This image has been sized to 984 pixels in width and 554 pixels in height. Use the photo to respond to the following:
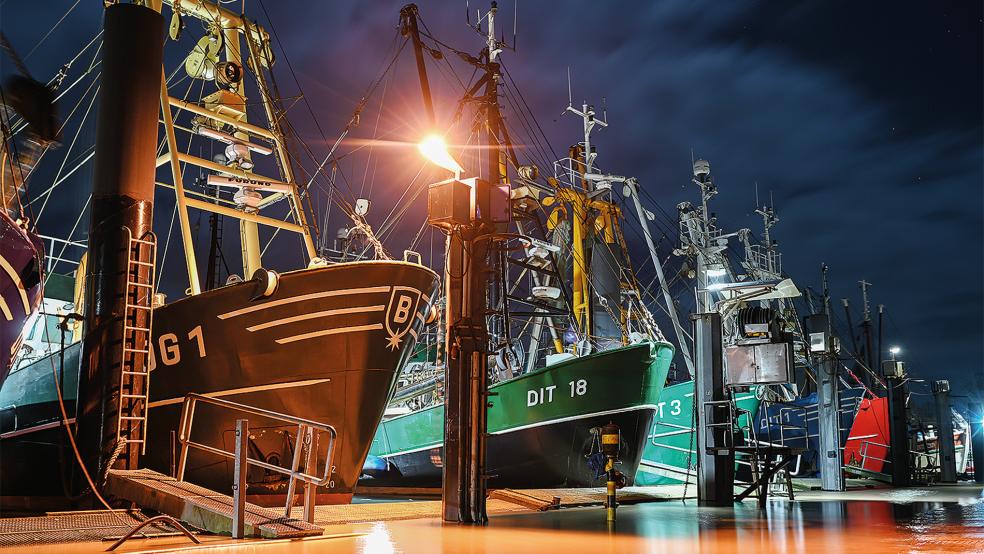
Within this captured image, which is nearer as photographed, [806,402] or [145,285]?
[145,285]

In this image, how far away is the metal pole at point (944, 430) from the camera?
989 inches

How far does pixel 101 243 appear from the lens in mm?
9469

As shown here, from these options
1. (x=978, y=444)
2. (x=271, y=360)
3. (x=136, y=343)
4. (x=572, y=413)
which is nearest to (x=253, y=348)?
(x=271, y=360)

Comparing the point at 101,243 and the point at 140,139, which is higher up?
the point at 140,139

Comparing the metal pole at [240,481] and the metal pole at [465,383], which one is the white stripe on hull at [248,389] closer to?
the metal pole at [465,383]

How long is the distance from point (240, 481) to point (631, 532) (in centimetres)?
358

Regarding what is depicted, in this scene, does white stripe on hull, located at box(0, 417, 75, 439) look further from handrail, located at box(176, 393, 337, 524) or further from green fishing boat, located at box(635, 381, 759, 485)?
green fishing boat, located at box(635, 381, 759, 485)

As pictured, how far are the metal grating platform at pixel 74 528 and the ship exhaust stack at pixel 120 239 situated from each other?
746 mm

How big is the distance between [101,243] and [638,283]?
16.0 meters

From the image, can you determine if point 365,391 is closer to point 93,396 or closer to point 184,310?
point 184,310

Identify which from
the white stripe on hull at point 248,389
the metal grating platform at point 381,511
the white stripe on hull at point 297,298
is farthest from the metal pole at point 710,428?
the white stripe on hull at point 248,389

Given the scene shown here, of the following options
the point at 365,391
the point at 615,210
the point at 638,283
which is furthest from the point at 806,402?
the point at 365,391

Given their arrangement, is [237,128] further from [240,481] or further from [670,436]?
[670,436]

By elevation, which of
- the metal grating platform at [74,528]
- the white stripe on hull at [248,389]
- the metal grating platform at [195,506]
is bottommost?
the metal grating platform at [74,528]
